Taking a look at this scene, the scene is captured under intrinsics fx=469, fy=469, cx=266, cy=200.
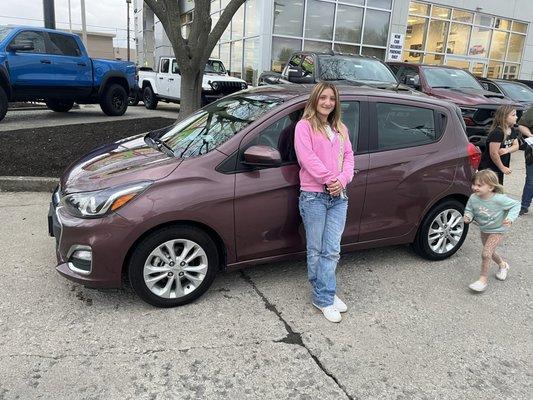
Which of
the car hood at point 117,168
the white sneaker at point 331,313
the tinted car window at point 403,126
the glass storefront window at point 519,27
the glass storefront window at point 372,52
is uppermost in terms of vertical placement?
the glass storefront window at point 519,27

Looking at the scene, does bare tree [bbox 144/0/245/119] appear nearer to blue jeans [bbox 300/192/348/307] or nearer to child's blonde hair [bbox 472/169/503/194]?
blue jeans [bbox 300/192/348/307]

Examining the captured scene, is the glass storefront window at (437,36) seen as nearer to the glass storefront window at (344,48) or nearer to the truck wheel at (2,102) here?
the glass storefront window at (344,48)

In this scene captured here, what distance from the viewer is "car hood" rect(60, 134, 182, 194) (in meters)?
3.40

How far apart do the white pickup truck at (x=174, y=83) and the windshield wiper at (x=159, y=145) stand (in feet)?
30.3

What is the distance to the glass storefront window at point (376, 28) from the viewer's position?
19.1 meters

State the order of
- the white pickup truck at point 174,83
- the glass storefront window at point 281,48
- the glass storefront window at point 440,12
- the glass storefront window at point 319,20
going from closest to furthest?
the white pickup truck at point 174,83
the glass storefront window at point 281,48
the glass storefront window at point 319,20
the glass storefront window at point 440,12

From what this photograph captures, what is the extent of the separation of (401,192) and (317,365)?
6.16 feet

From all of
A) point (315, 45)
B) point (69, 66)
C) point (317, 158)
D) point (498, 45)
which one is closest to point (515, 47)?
point (498, 45)

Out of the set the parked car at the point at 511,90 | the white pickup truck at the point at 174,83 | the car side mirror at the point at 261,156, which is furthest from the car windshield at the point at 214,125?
the parked car at the point at 511,90

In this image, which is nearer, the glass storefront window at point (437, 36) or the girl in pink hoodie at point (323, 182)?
the girl in pink hoodie at point (323, 182)

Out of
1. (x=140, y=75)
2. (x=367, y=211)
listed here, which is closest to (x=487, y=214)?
(x=367, y=211)

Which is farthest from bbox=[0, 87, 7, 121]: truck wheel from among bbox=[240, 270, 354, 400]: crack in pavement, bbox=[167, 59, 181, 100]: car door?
bbox=[240, 270, 354, 400]: crack in pavement

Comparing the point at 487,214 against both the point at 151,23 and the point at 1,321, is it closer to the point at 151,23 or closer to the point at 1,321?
the point at 1,321

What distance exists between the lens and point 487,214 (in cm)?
401
